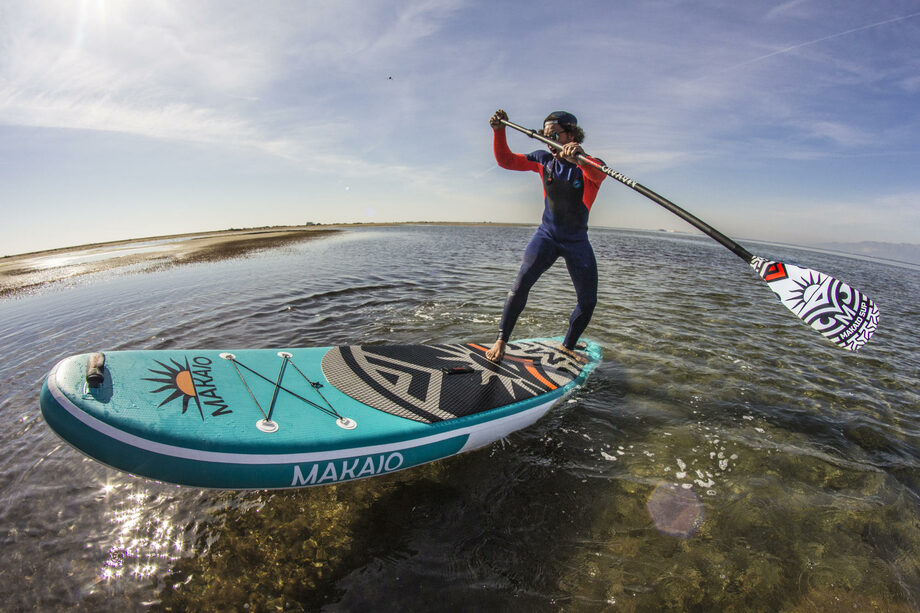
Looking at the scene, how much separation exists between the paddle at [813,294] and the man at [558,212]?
48 centimetres

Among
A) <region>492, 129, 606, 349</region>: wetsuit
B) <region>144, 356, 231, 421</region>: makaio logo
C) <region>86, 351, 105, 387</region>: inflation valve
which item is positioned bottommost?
<region>144, 356, 231, 421</region>: makaio logo

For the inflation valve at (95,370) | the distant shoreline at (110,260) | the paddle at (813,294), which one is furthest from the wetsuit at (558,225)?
the distant shoreline at (110,260)

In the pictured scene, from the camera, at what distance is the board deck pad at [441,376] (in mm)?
3807

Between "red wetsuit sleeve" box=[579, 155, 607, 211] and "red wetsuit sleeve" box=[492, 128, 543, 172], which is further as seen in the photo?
"red wetsuit sleeve" box=[492, 128, 543, 172]

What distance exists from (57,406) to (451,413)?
9.74ft

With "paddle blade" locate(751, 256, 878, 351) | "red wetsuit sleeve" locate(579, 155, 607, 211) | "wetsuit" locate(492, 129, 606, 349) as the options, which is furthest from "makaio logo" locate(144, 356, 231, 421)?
"paddle blade" locate(751, 256, 878, 351)

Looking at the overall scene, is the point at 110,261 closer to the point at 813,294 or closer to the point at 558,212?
the point at 558,212

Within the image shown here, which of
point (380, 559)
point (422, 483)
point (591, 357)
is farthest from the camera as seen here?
point (591, 357)

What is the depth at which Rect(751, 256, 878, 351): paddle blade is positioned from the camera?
3965 millimetres

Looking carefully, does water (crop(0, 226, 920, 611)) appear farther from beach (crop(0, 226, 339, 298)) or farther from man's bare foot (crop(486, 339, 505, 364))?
beach (crop(0, 226, 339, 298))

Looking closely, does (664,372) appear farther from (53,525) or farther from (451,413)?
(53,525)

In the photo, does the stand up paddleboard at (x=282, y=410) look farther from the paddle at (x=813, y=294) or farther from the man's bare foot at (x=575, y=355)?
the paddle at (x=813, y=294)

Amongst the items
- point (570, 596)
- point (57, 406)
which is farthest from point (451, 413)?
point (57, 406)

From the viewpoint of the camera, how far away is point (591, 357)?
19.1 feet
